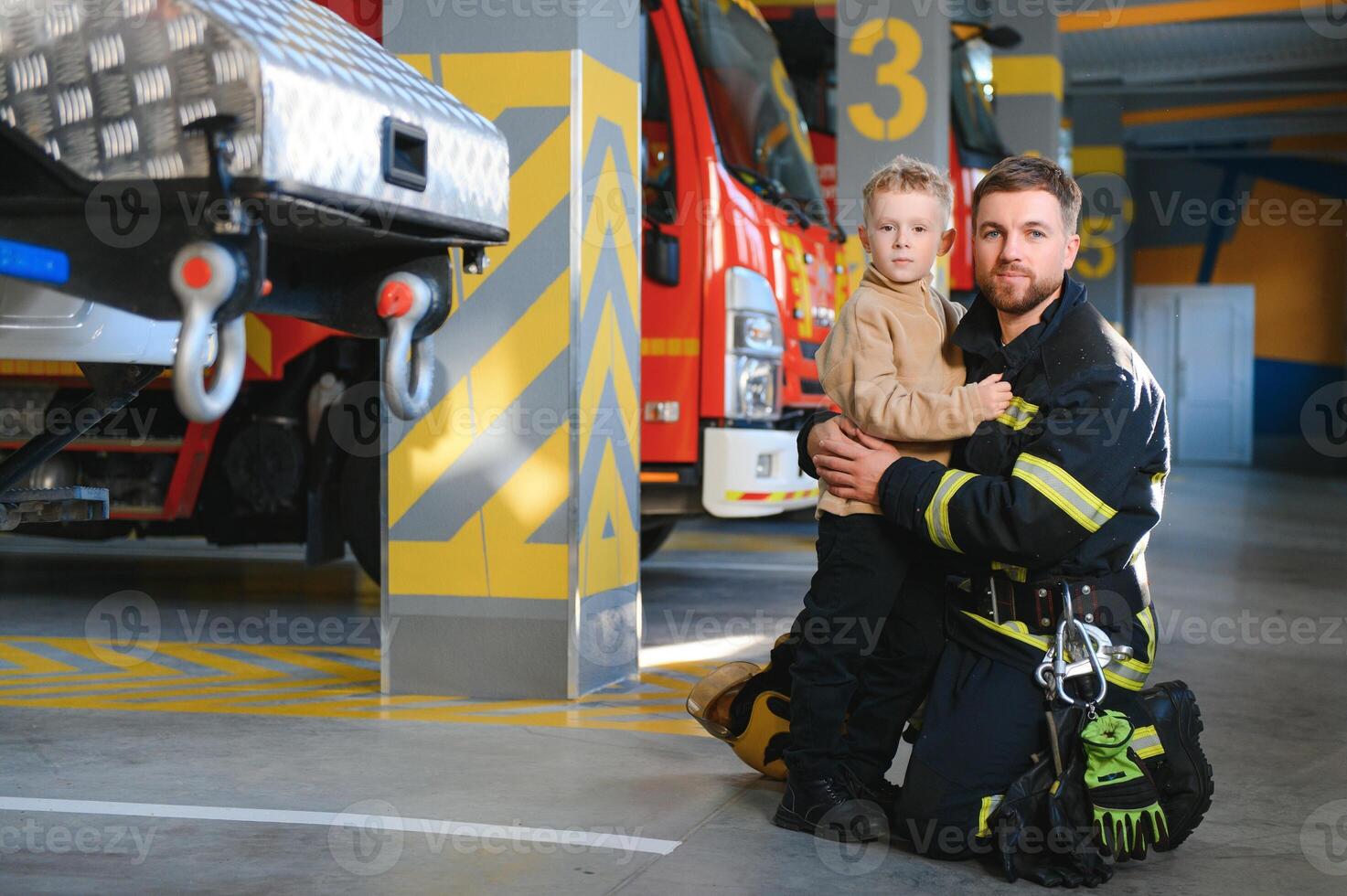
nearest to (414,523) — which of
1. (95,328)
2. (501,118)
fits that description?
(501,118)

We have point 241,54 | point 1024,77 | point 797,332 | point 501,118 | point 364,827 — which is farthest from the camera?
point 1024,77

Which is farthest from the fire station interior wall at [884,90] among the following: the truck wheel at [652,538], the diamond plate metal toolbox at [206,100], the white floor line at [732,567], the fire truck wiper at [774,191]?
the diamond plate metal toolbox at [206,100]

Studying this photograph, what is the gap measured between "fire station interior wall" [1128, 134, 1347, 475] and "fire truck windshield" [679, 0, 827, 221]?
61.7ft

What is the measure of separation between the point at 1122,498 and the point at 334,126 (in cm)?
175

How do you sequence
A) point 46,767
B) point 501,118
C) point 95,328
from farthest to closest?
point 501,118 < point 46,767 < point 95,328

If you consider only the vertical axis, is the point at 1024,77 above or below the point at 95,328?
above

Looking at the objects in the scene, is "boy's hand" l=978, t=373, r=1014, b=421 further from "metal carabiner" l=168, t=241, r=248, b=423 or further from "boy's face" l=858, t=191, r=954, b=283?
"metal carabiner" l=168, t=241, r=248, b=423

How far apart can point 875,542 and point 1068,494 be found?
47 centimetres

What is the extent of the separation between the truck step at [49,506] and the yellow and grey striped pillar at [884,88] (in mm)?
6131

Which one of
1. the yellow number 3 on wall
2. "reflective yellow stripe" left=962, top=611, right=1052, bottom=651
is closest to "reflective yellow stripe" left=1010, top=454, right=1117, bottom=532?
"reflective yellow stripe" left=962, top=611, right=1052, bottom=651

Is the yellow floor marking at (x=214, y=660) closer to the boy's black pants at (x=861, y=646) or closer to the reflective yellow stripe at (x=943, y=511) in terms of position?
the boy's black pants at (x=861, y=646)

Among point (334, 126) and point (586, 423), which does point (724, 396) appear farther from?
point (334, 126)

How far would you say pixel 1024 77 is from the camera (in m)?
13.4

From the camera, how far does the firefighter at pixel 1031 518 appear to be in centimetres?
295
